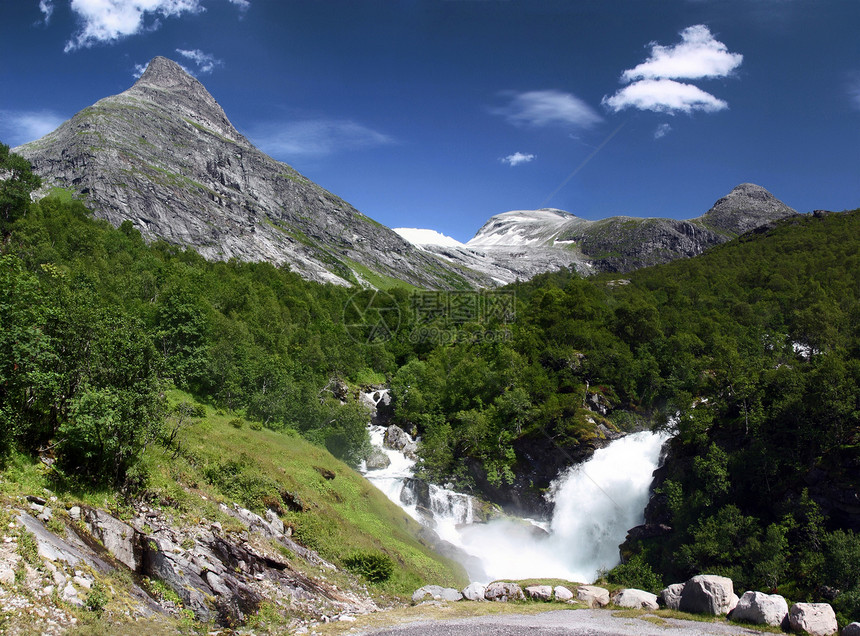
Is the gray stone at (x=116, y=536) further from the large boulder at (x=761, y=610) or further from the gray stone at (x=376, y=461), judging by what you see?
the gray stone at (x=376, y=461)

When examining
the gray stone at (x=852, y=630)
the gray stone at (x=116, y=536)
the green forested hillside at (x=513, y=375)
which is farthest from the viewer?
the green forested hillside at (x=513, y=375)

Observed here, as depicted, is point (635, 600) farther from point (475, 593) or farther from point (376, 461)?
point (376, 461)

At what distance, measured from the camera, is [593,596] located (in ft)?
86.9

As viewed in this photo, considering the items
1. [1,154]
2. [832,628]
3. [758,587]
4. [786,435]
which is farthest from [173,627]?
[1,154]

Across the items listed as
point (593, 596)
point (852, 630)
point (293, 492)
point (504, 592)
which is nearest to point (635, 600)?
point (593, 596)

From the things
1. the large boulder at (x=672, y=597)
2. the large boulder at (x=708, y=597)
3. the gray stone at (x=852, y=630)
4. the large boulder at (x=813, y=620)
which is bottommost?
the large boulder at (x=672, y=597)

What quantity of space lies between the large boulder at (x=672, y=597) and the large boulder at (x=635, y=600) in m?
0.42

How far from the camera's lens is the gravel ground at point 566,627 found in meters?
19.6

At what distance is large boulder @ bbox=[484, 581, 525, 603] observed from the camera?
27.5m

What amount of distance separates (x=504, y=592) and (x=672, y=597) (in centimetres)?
900

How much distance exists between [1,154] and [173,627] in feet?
311

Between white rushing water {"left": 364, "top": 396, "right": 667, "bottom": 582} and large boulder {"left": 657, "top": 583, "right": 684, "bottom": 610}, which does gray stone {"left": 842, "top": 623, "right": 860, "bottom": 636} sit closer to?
large boulder {"left": 657, "top": 583, "right": 684, "bottom": 610}

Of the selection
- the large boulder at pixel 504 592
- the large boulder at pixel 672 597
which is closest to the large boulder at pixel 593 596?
the large boulder at pixel 672 597

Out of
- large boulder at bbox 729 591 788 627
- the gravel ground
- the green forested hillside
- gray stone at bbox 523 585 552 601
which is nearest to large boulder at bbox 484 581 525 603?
gray stone at bbox 523 585 552 601
